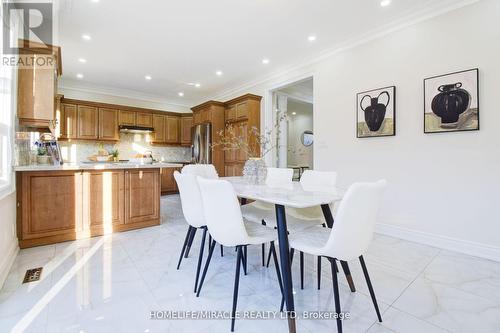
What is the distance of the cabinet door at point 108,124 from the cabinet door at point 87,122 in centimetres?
10

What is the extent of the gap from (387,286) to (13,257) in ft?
11.5

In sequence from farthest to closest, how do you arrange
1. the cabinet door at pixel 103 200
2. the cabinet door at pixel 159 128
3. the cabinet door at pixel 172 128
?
the cabinet door at pixel 172 128, the cabinet door at pixel 159 128, the cabinet door at pixel 103 200

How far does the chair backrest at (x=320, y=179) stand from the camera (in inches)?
90.9

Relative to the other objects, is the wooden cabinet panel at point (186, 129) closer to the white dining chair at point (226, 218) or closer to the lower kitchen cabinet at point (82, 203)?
the lower kitchen cabinet at point (82, 203)

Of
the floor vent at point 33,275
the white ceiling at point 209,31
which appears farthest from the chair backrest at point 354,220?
the white ceiling at point 209,31

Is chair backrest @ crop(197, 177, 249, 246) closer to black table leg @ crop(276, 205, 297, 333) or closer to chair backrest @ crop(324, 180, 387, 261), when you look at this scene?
black table leg @ crop(276, 205, 297, 333)

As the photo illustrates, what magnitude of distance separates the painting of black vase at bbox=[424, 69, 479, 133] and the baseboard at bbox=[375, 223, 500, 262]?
127 cm

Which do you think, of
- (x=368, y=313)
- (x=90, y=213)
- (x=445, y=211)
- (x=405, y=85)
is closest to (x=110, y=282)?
(x=90, y=213)

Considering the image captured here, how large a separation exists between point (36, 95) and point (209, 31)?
231 centimetres

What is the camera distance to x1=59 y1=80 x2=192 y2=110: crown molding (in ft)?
18.0

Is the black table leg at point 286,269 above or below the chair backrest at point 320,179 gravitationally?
below

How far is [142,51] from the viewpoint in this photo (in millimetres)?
3979

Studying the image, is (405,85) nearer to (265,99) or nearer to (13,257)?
(265,99)

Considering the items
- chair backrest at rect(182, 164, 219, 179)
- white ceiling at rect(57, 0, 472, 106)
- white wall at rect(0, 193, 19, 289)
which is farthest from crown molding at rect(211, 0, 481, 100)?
white wall at rect(0, 193, 19, 289)
